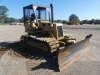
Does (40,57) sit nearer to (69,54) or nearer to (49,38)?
(49,38)

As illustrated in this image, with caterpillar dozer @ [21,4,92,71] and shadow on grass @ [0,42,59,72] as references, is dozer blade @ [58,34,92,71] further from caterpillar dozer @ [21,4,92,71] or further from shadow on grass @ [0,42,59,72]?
shadow on grass @ [0,42,59,72]

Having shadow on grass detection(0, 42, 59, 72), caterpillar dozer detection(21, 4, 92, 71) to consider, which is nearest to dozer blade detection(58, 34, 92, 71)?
caterpillar dozer detection(21, 4, 92, 71)

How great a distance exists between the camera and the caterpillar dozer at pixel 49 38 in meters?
9.75

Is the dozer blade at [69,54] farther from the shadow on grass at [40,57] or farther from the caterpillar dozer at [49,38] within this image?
the shadow on grass at [40,57]

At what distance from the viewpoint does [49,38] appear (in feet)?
38.4

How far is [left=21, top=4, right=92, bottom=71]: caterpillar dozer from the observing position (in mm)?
9745

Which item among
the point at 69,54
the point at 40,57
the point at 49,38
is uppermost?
the point at 49,38

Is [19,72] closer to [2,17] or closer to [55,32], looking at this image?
[55,32]

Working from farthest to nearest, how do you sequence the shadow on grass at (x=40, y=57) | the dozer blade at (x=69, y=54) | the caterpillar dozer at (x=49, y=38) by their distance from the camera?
the caterpillar dozer at (x=49, y=38)
the shadow on grass at (x=40, y=57)
the dozer blade at (x=69, y=54)

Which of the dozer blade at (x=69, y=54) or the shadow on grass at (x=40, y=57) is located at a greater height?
the dozer blade at (x=69, y=54)

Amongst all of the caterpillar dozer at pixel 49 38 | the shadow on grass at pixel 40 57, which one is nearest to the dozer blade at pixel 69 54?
the caterpillar dozer at pixel 49 38

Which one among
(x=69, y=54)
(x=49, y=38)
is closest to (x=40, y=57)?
(x=49, y=38)

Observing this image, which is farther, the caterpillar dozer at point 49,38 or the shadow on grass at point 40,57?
the caterpillar dozer at point 49,38

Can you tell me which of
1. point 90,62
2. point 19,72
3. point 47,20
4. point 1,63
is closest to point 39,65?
point 19,72
